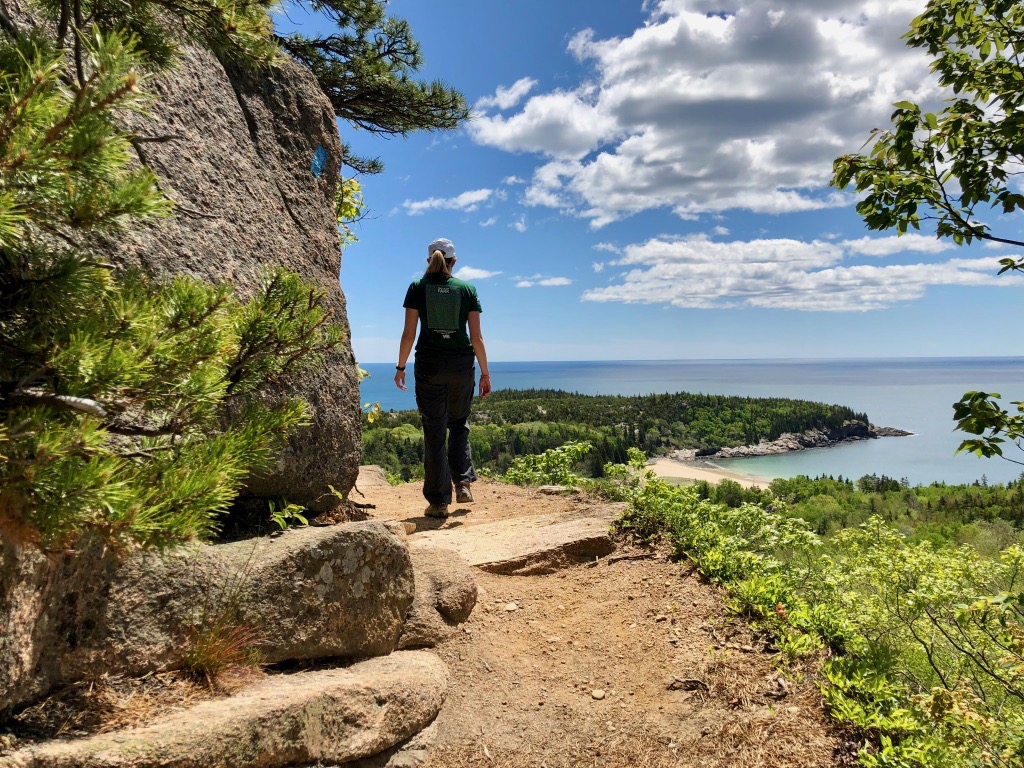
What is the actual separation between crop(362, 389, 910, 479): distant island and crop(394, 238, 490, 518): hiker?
22.9m

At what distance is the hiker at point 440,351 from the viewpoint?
5984mm

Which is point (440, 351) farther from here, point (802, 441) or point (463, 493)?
point (802, 441)

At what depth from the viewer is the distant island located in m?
38.8

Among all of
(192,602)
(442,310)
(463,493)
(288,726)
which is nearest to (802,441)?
(463,493)

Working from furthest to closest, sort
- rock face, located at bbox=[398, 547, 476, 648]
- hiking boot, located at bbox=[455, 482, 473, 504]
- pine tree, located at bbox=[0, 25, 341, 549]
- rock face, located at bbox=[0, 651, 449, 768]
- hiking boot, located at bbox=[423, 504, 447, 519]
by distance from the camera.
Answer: hiking boot, located at bbox=[455, 482, 473, 504]
hiking boot, located at bbox=[423, 504, 447, 519]
rock face, located at bbox=[398, 547, 476, 648]
rock face, located at bbox=[0, 651, 449, 768]
pine tree, located at bbox=[0, 25, 341, 549]

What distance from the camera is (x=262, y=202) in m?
3.74

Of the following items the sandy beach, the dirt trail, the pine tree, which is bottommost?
the sandy beach

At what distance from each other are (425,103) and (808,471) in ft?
237

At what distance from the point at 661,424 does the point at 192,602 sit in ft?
241

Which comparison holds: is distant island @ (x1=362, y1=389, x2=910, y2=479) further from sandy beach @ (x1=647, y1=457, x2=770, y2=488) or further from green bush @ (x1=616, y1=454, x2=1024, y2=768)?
green bush @ (x1=616, y1=454, x2=1024, y2=768)

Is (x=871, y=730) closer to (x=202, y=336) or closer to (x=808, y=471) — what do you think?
(x=202, y=336)

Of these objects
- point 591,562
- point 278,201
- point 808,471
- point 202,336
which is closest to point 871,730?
point 591,562

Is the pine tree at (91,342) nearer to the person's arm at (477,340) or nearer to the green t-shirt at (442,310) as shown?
the green t-shirt at (442,310)

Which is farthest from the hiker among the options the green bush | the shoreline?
the shoreline
